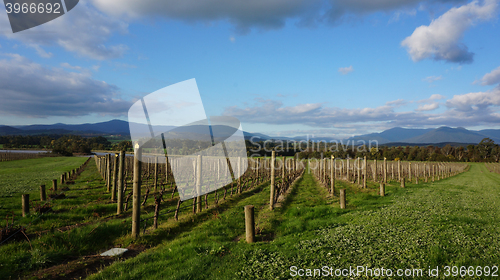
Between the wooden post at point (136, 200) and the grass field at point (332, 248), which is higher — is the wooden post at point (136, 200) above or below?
above

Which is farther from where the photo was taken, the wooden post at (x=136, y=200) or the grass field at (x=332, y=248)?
the wooden post at (x=136, y=200)

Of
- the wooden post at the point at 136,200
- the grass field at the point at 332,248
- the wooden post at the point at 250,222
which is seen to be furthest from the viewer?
the wooden post at the point at 136,200

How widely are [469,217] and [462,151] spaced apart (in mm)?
139245

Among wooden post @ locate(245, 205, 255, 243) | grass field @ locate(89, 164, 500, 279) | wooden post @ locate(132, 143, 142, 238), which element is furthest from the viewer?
wooden post @ locate(132, 143, 142, 238)

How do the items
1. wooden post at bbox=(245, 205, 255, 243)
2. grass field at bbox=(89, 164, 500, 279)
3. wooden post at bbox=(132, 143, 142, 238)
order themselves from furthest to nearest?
wooden post at bbox=(132, 143, 142, 238)
wooden post at bbox=(245, 205, 255, 243)
grass field at bbox=(89, 164, 500, 279)

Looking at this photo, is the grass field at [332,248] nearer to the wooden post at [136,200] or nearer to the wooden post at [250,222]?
the wooden post at [250,222]

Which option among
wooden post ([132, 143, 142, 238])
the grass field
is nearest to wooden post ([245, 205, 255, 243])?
the grass field

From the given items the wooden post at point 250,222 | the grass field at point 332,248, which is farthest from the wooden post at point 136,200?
the wooden post at point 250,222

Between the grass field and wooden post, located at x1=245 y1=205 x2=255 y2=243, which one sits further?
wooden post, located at x1=245 y1=205 x2=255 y2=243

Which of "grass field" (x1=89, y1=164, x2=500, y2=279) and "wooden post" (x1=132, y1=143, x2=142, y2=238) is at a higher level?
"wooden post" (x1=132, y1=143, x2=142, y2=238)

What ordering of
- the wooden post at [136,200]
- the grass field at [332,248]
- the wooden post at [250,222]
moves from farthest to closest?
1. the wooden post at [136,200]
2. the wooden post at [250,222]
3. the grass field at [332,248]

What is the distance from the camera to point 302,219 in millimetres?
9828

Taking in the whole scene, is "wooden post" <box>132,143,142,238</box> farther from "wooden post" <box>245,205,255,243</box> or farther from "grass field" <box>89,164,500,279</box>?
"wooden post" <box>245,205,255,243</box>

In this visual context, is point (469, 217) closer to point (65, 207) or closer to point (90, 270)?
point (90, 270)
